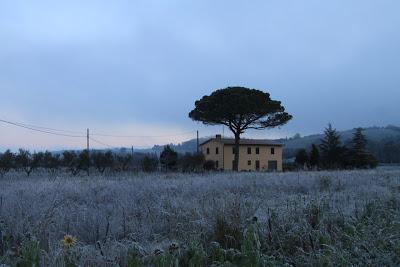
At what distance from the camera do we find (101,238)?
5.96 metres

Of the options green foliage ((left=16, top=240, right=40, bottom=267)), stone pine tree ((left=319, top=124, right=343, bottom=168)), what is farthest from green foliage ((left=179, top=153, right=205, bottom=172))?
green foliage ((left=16, top=240, right=40, bottom=267))

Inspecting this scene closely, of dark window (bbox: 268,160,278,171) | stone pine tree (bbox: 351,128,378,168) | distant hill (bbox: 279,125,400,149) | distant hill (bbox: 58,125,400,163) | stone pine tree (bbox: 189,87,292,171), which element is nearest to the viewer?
stone pine tree (bbox: 189,87,292,171)

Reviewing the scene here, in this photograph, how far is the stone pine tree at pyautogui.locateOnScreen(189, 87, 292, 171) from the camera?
1772 inches

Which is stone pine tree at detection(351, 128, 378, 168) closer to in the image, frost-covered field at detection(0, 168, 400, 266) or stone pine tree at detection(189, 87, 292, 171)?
stone pine tree at detection(189, 87, 292, 171)

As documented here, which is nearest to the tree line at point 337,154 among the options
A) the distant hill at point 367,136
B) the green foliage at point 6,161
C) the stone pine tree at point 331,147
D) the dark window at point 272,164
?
the stone pine tree at point 331,147

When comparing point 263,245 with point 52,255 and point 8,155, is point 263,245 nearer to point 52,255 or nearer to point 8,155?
point 52,255

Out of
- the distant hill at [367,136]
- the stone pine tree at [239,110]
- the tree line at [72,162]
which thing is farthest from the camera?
the distant hill at [367,136]

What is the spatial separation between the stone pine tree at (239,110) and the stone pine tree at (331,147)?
12.0m

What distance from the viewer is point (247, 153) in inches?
2466

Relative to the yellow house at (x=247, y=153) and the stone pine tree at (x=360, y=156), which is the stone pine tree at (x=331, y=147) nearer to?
the stone pine tree at (x=360, y=156)

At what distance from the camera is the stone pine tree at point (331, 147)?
56291 mm

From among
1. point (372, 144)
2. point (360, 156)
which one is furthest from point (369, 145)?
point (360, 156)

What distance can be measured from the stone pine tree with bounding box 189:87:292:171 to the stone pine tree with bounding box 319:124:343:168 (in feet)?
39.3

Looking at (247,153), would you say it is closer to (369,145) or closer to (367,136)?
(369,145)
